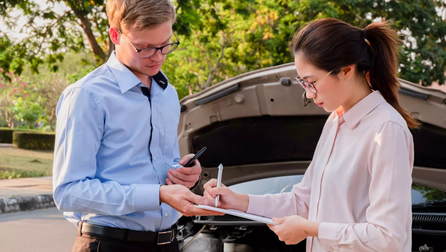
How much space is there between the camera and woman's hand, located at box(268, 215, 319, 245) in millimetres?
1779

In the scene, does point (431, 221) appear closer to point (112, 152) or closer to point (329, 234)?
point (329, 234)

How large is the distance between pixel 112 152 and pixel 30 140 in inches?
794

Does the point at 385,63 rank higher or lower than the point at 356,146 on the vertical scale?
higher

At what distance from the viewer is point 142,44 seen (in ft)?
6.70

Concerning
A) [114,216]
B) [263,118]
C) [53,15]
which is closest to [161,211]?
[114,216]

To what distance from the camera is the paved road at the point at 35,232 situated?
6.09 metres

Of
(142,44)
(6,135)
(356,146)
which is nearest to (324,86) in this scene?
(356,146)

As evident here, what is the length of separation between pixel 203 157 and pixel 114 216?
149 cm

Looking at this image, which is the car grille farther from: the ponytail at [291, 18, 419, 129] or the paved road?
the paved road

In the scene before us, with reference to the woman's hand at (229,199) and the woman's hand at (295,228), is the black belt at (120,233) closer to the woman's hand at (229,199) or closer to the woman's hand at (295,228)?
the woman's hand at (229,199)

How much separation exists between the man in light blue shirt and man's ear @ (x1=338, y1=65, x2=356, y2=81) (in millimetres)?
653

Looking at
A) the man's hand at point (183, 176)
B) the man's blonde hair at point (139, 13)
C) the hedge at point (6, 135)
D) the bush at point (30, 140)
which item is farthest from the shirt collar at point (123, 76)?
the hedge at point (6, 135)

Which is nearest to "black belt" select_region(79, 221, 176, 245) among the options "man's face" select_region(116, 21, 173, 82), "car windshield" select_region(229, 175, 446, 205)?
"man's face" select_region(116, 21, 173, 82)

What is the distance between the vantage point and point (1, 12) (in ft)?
35.4
